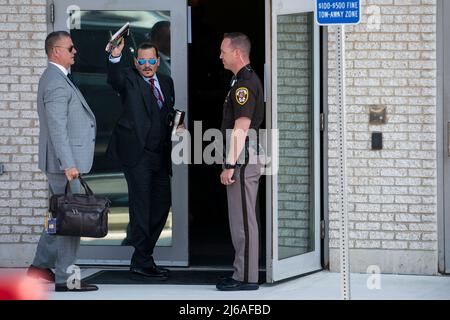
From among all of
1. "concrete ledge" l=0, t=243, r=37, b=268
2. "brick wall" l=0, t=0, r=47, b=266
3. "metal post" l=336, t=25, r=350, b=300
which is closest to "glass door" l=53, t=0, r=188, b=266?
"brick wall" l=0, t=0, r=47, b=266

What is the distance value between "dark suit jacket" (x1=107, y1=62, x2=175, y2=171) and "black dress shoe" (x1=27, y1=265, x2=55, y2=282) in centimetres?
107

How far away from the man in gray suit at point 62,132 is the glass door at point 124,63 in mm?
1083

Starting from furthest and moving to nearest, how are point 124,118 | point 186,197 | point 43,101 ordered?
point 186,197 → point 124,118 → point 43,101

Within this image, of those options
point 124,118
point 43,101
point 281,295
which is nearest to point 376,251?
point 281,295

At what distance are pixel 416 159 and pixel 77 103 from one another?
290 cm

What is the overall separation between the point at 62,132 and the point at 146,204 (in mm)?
1128

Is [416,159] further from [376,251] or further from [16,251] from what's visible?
[16,251]

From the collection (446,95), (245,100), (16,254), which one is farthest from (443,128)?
(16,254)

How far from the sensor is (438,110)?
8.20 metres

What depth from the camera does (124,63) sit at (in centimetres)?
862

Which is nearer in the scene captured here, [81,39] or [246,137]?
[246,137]

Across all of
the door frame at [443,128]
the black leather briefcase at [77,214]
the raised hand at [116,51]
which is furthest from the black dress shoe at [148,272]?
the door frame at [443,128]

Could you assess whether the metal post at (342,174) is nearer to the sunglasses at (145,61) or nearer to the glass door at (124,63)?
the sunglasses at (145,61)

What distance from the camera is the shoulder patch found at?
24.3 feet
